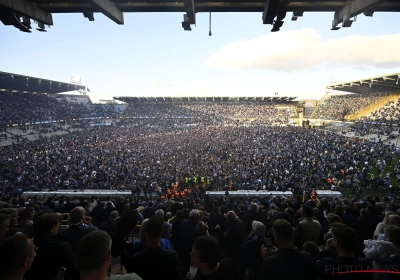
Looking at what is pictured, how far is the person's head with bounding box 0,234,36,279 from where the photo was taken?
161 centimetres

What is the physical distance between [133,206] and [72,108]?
4763 centimetres

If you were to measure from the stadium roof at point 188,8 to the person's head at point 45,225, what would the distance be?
311 centimetres

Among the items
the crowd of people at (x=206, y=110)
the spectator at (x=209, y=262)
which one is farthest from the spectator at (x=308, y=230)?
the crowd of people at (x=206, y=110)

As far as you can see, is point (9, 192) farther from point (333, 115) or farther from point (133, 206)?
point (333, 115)

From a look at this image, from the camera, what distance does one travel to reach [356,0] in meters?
3.76

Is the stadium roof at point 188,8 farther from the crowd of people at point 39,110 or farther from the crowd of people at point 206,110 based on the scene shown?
the crowd of people at point 206,110

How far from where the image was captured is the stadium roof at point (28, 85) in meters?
33.0

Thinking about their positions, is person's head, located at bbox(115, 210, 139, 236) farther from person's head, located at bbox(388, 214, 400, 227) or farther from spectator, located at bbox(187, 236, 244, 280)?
person's head, located at bbox(388, 214, 400, 227)

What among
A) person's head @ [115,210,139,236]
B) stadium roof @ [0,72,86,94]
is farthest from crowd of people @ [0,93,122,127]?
person's head @ [115,210,139,236]

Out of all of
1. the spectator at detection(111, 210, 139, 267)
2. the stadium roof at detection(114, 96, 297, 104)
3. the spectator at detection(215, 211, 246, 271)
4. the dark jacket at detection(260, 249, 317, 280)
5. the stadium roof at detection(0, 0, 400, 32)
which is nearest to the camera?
the dark jacket at detection(260, 249, 317, 280)

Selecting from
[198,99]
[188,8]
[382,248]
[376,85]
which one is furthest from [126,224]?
[198,99]

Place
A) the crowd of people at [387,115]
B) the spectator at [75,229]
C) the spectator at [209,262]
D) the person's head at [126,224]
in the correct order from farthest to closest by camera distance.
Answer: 1. the crowd of people at [387,115]
2. the spectator at [75,229]
3. the person's head at [126,224]
4. the spectator at [209,262]

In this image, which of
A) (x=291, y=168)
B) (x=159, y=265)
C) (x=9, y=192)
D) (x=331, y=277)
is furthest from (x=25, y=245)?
(x=291, y=168)

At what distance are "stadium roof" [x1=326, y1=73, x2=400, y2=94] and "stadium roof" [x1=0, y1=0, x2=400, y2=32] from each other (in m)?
36.7
